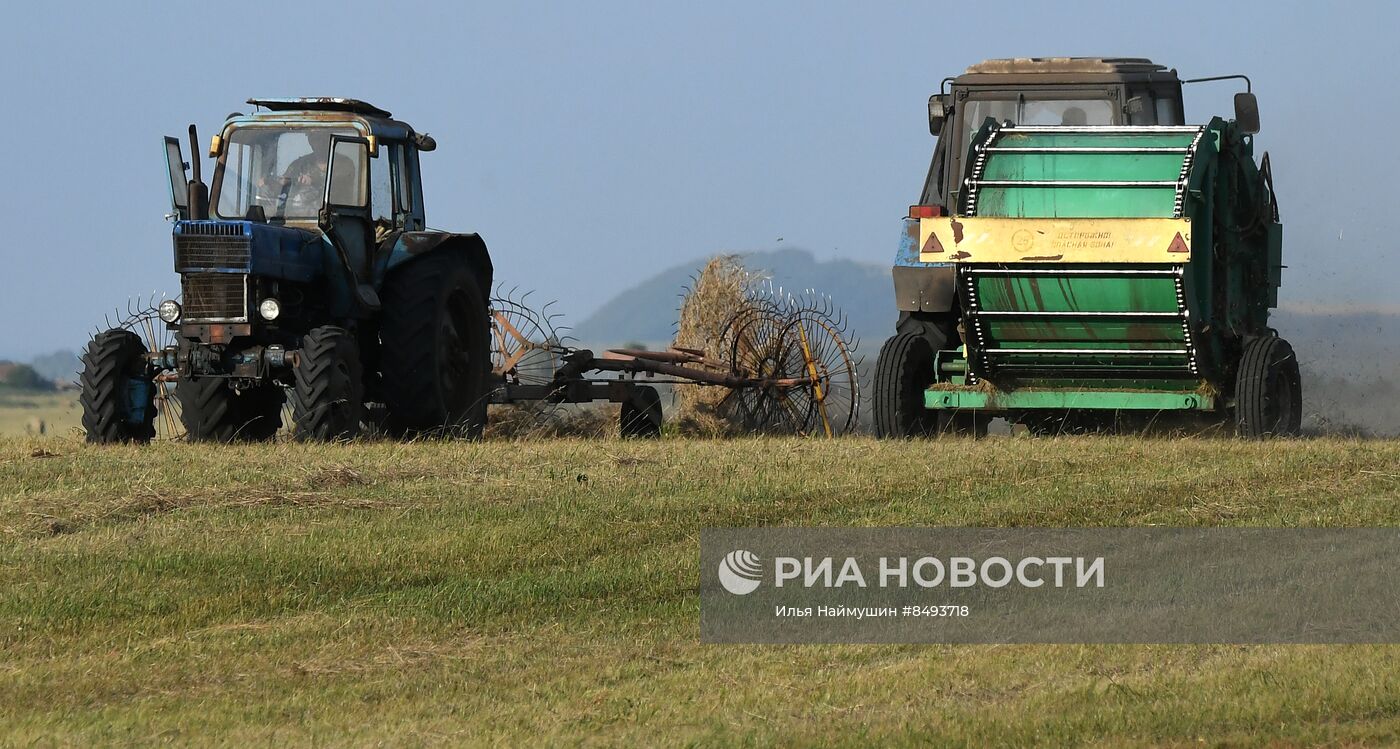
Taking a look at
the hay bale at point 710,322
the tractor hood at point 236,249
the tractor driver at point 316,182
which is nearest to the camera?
the tractor hood at point 236,249

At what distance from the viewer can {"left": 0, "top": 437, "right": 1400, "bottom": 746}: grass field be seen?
624 cm

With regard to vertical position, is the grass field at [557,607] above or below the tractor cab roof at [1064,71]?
below

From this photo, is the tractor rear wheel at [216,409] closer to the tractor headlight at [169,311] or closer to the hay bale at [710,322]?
the tractor headlight at [169,311]

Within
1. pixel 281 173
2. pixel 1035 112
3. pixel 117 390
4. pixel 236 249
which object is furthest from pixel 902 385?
pixel 117 390

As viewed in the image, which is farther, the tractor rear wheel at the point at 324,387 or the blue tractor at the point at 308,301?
the blue tractor at the point at 308,301

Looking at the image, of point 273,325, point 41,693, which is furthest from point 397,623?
point 273,325

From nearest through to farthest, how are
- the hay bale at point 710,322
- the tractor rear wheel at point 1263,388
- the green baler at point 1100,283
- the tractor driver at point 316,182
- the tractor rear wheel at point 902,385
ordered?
the green baler at point 1100,283 < the tractor rear wheel at point 1263,388 < the tractor rear wheel at point 902,385 < the tractor driver at point 316,182 < the hay bale at point 710,322

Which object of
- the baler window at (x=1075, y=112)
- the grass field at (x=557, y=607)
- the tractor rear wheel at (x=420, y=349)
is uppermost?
the baler window at (x=1075, y=112)

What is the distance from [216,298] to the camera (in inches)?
547

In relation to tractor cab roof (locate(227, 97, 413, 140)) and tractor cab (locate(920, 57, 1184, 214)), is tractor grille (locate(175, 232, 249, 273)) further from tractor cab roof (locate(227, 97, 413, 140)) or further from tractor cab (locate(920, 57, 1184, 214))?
tractor cab (locate(920, 57, 1184, 214))

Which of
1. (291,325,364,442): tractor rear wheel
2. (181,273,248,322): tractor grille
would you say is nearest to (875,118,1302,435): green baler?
(291,325,364,442): tractor rear wheel

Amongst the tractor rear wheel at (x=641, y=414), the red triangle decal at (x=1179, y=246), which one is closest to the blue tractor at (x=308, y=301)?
the tractor rear wheel at (x=641, y=414)

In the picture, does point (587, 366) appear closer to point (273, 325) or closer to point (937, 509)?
point (273, 325)

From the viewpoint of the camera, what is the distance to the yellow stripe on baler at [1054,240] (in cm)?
1311
